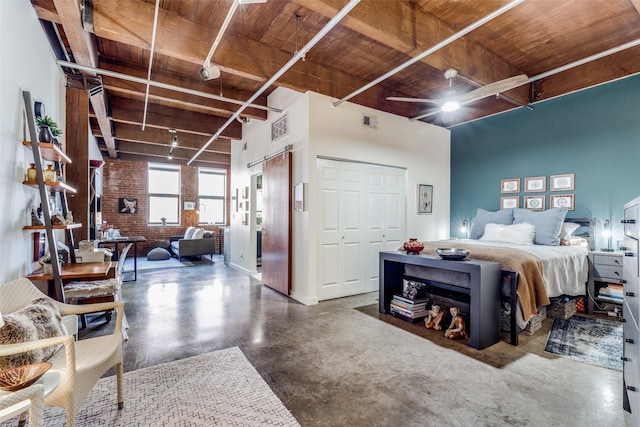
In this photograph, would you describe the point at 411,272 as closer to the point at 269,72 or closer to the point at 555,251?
the point at 555,251

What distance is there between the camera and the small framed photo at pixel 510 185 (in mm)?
5227

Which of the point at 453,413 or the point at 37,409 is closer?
the point at 37,409

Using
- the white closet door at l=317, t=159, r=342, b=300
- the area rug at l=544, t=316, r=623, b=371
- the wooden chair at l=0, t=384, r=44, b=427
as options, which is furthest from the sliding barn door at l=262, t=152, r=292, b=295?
the wooden chair at l=0, t=384, r=44, b=427

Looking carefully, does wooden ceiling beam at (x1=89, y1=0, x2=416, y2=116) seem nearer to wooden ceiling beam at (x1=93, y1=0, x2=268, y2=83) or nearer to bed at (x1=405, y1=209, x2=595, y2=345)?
wooden ceiling beam at (x1=93, y1=0, x2=268, y2=83)

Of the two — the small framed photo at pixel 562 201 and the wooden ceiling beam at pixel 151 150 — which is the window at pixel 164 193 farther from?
the small framed photo at pixel 562 201

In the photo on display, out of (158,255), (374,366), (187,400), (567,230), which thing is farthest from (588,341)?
(158,255)

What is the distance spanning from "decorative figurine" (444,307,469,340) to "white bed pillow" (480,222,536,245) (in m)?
1.89

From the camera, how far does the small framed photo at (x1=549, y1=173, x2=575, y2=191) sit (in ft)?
15.1

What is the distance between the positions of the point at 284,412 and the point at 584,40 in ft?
17.0

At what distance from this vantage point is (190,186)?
10.3 meters

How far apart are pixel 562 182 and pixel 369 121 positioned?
10.5ft

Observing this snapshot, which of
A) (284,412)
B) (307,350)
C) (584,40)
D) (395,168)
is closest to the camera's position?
(284,412)

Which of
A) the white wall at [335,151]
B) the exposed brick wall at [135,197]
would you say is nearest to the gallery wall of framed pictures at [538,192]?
the white wall at [335,151]

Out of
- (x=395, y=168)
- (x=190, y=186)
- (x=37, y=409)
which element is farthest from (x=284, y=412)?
(x=190, y=186)
